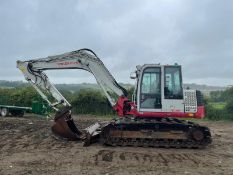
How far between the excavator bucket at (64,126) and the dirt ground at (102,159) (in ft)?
1.19

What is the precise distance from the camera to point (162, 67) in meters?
17.5

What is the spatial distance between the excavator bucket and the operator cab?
2.84 metres

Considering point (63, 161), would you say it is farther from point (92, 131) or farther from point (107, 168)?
point (92, 131)

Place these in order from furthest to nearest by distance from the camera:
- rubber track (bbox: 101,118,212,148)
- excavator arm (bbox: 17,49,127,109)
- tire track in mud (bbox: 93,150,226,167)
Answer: excavator arm (bbox: 17,49,127,109)
rubber track (bbox: 101,118,212,148)
tire track in mud (bbox: 93,150,226,167)

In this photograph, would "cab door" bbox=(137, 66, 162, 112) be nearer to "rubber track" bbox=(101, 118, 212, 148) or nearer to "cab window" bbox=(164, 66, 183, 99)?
"cab window" bbox=(164, 66, 183, 99)

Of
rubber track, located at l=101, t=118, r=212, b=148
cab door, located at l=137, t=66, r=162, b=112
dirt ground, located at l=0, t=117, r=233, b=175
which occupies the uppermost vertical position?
cab door, located at l=137, t=66, r=162, b=112

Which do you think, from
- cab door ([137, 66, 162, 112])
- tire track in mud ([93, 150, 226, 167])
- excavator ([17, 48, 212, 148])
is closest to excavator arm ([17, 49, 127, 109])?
excavator ([17, 48, 212, 148])

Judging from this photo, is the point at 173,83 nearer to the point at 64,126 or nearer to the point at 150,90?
the point at 150,90

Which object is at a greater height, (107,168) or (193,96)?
(193,96)

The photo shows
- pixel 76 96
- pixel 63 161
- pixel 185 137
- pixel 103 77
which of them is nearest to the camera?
pixel 63 161

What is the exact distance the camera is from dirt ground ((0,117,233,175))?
489 inches

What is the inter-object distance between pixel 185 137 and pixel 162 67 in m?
2.70

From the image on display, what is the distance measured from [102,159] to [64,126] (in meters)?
4.37

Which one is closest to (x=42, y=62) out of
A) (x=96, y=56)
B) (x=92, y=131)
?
(x=96, y=56)
